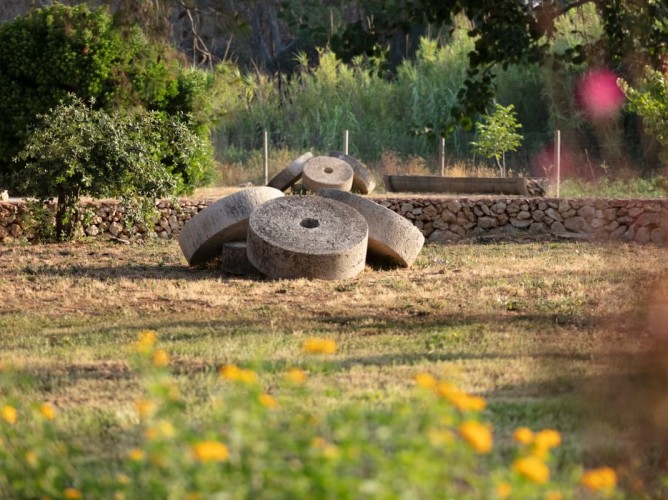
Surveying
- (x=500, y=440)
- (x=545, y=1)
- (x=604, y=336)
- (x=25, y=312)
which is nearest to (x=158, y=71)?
(x=25, y=312)

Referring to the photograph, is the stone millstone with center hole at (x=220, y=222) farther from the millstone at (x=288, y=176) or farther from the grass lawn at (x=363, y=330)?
the millstone at (x=288, y=176)

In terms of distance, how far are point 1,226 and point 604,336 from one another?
33.2ft

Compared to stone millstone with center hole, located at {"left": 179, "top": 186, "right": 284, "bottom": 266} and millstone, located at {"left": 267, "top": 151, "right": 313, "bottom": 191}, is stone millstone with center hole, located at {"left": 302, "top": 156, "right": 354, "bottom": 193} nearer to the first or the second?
millstone, located at {"left": 267, "top": 151, "right": 313, "bottom": 191}

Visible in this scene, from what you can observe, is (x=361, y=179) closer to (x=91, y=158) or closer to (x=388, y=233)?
(x=91, y=158)

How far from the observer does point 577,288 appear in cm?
1166

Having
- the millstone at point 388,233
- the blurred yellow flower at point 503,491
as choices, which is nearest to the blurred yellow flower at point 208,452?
the blurred yellow flower at point 503,491

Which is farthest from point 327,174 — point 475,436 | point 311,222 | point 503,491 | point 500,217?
point 475,436

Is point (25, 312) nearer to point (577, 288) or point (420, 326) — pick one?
point (420, 326)

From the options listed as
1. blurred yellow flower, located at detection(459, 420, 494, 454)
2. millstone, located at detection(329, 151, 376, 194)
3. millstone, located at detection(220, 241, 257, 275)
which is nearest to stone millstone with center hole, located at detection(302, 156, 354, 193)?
millstone, located at detection(329, 151, 376, 194)

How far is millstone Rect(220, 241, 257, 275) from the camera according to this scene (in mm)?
12742

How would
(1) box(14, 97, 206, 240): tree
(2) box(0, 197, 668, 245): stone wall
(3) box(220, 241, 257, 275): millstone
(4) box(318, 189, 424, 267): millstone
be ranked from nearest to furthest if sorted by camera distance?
(3) box(220, 241, 257, 275): millstone → (4) box(318, 189, 424, 267): millstone → (1) box(14, 97, 206, 240): tree → (2) box(0, 197, 668, 245): stone wall

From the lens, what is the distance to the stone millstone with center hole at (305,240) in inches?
475

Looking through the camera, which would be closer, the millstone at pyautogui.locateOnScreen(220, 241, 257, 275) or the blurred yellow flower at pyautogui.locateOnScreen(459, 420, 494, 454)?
the blurred yellow flower at pyautogui.locateOnScreen(459, 420, 494, 454)

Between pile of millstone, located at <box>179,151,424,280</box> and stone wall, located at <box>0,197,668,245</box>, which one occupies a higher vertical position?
pile of millstone, located at <box>179,151,424,280</box>
